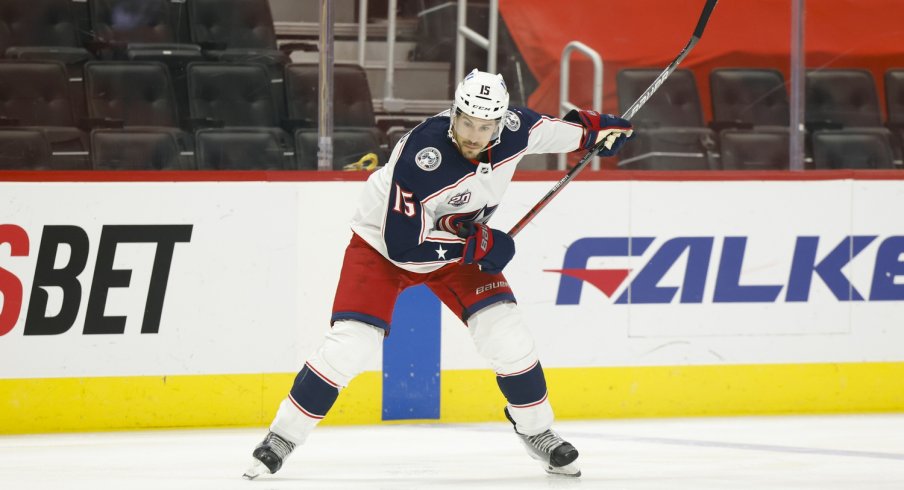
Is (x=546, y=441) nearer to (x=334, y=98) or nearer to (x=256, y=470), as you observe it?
(x=256, y=470)

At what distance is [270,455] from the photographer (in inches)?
142

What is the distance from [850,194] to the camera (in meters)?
5.07

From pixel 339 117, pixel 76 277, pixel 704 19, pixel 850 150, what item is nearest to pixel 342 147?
pixel 339 117

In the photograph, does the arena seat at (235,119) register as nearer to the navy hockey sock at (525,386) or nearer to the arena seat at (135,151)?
the arena seat at (135,151)

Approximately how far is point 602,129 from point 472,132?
0.63 m

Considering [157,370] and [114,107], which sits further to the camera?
[114,107]

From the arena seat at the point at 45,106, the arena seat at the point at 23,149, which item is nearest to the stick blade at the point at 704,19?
the arena seat at the point at 45,106

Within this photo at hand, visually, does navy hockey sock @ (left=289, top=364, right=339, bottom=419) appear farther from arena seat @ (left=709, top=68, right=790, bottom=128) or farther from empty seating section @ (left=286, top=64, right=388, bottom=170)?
arena seat @ (left=709, top=68, right=790, bottom=128)

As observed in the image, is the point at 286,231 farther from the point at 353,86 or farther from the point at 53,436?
the point at 53,436

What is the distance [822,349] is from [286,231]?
81.0 inches

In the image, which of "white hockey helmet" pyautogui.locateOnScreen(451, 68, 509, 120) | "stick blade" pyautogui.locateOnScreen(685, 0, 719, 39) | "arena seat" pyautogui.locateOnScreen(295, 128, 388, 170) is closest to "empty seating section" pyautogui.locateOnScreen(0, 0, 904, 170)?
"arena seat" pyautogui.locateOnScreen(295, 128, 388, 170)

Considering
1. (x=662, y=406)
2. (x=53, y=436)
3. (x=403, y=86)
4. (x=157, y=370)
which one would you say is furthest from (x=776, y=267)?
(x=53, y=436)

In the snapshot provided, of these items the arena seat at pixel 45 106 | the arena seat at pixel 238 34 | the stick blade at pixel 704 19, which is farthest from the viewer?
the arena seat at pixel 238 34

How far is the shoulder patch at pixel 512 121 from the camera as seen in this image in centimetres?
370
